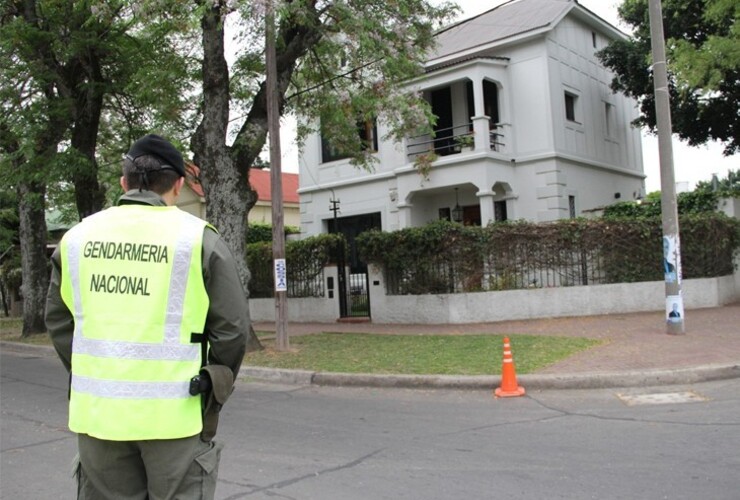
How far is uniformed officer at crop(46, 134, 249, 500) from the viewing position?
7.29 feet

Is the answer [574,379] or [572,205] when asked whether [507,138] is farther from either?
[574,379]

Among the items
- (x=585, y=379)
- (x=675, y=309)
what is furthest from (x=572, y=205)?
(x=585, y=379)

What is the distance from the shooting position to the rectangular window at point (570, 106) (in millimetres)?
20875

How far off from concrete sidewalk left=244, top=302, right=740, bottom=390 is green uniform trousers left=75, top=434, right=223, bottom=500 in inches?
251

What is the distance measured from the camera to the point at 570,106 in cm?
2112

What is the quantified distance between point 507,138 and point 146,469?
18949 mm

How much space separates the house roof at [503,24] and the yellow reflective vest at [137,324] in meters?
17.8

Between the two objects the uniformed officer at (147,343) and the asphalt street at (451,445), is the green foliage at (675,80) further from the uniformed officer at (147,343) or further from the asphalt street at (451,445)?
the uniformed officer at (147,343)

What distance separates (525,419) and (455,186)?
45.8 ft

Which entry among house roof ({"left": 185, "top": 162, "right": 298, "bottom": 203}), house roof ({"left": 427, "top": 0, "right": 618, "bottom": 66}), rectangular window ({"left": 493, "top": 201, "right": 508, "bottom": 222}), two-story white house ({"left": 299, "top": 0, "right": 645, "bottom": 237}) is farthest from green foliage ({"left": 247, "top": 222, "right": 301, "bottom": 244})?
house roof ({"left": 427, "top": 0, "right": 618, "bottom": 66})

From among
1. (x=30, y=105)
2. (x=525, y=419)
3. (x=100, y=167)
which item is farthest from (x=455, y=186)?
(x=525, y=419)

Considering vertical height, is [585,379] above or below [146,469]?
below

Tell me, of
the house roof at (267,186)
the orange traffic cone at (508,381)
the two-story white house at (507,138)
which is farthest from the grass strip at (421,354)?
the house roof at (267,186)

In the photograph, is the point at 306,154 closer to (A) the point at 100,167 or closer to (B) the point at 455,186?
(B) the point at 455,186
